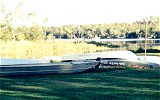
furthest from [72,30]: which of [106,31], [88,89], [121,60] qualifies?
[88,89]

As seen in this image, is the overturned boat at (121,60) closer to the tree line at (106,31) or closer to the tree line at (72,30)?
the tree line at (72,30)

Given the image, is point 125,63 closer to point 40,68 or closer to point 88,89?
point 40,68

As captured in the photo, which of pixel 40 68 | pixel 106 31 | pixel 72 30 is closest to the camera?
pixel 40 68

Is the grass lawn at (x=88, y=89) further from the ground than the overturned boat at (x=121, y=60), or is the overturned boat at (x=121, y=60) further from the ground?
the overturned boat at (x=121, y=60)

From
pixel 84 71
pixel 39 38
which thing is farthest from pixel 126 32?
pixel 84 71

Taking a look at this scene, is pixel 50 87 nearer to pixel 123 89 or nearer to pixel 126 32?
pixel 123 89

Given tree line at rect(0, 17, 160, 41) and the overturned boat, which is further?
tree line at rect(0, 17, 160, 41)

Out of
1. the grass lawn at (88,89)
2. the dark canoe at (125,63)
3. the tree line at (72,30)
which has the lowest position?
the grass lawn at (88,89)

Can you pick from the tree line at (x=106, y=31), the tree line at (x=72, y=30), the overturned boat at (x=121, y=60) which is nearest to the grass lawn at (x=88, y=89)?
the overturned boat at (x=121, y=60)

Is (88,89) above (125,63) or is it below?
below

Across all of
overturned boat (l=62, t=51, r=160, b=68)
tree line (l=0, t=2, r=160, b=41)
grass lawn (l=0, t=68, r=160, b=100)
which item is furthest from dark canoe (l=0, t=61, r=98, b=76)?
tree line (l=0, t=2, r=160, b=41)

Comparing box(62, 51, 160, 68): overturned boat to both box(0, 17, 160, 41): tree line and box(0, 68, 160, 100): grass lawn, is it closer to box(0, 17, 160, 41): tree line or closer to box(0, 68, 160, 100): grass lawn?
box(0, 68, 160, 100): grass lawn

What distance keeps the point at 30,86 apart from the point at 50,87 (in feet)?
2.65

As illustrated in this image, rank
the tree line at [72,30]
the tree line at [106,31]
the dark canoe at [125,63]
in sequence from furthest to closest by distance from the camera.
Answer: the tree line at [106,31] → the tree line at [72,30] → the dark canoe at [125,63]
